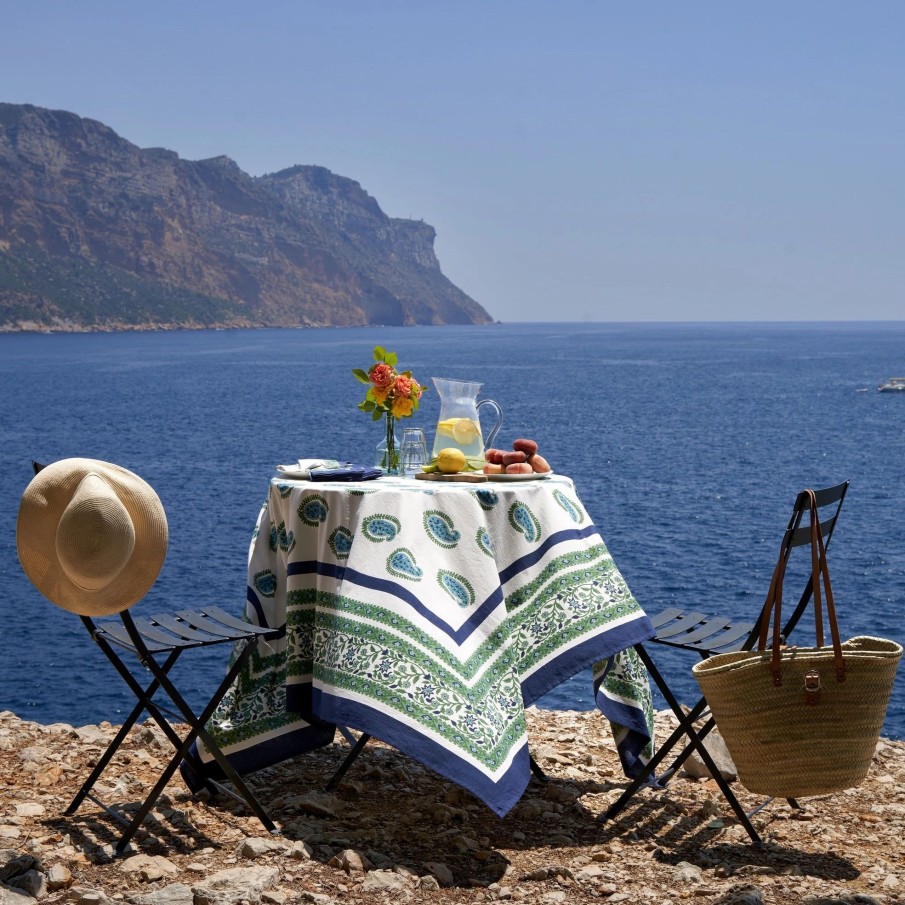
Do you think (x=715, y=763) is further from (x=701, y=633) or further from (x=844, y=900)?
(x=844, y=900)

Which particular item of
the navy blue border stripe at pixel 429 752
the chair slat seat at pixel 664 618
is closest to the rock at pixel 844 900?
the navy blue border stripe at pixel 429 752

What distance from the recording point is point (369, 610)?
428cm

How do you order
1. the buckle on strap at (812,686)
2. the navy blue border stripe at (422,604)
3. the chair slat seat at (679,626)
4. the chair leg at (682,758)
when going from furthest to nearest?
the chair slat seat at (679,626) < the chair leg at (682,758) < the navy blue border stripe at (422,604) < the buckle on strap at (812,686)

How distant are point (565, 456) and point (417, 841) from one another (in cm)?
3878

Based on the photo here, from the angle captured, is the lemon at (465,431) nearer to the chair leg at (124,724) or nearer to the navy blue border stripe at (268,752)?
the navy blue border stripe at (268,752)

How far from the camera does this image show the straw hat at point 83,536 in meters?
4.13

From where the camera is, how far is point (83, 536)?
4.14 metres

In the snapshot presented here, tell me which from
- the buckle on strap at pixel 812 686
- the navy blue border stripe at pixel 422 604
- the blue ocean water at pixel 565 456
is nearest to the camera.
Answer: the buckle on strap at pixel 812 686

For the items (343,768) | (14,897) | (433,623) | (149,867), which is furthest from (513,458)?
(14,897)

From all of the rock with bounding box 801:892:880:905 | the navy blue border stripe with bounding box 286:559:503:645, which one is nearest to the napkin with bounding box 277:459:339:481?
the navy blue border stripe with bounding box 286:559:503:645

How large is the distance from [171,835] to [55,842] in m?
0.38

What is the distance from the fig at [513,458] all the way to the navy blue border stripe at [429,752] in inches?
48.8

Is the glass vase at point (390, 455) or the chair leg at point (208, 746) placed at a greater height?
the glass vase at point (390, 455)

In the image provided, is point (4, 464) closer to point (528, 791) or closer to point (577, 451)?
point (577, 451)
